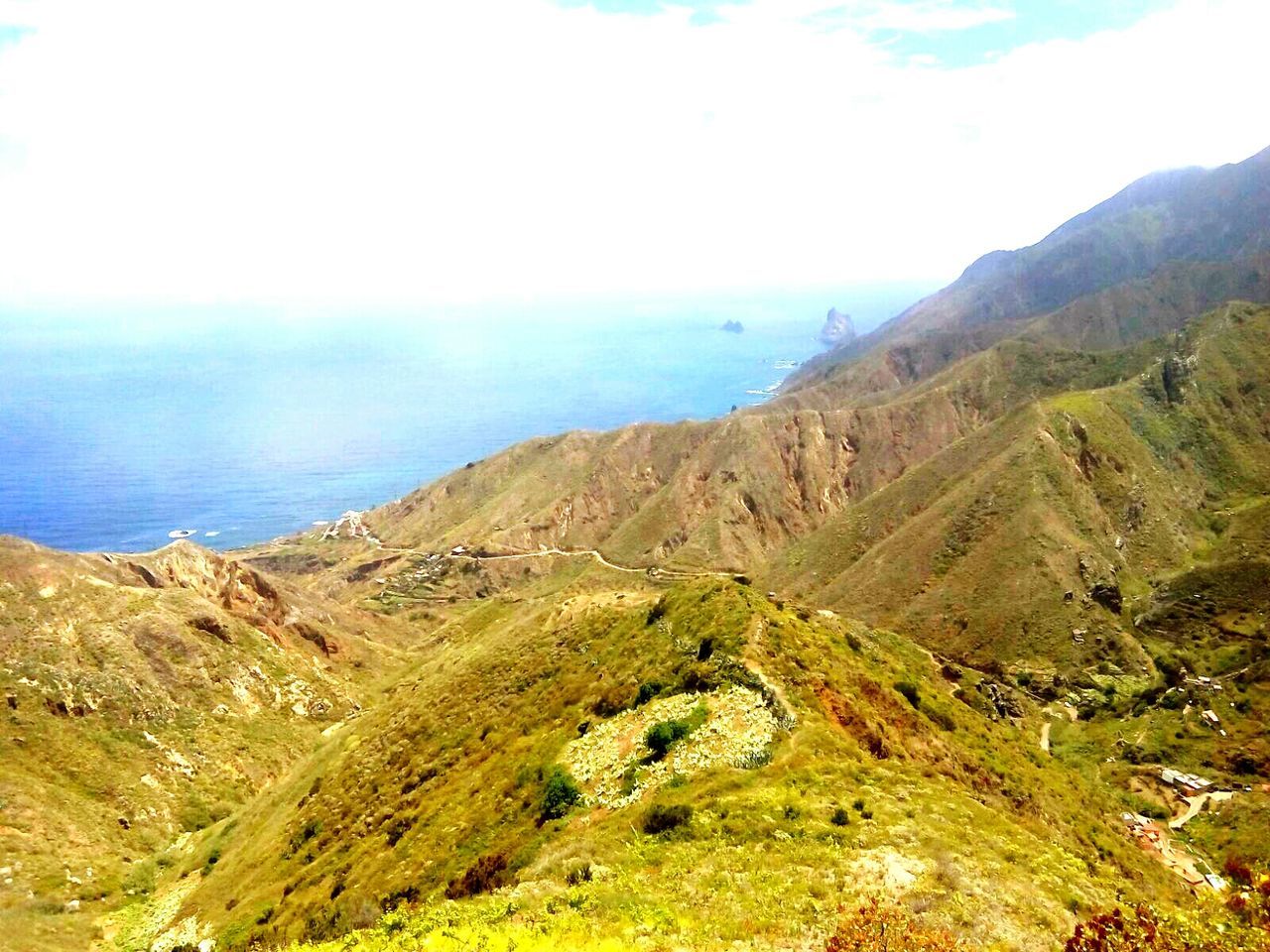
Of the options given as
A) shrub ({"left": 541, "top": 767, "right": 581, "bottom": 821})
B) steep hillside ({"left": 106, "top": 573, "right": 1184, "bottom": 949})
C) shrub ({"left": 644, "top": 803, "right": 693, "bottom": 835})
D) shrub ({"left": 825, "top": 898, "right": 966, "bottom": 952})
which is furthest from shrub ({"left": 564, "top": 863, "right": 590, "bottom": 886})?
shrub ({"left": 825, "top": 898, "right": 966, "bottom": 952})

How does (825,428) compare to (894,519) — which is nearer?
(894,519)

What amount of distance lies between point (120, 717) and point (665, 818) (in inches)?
1833

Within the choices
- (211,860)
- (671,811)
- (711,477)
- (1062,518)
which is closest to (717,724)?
(671,811)

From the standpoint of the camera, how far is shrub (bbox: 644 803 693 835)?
19672mm

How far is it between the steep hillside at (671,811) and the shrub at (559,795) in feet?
0.25

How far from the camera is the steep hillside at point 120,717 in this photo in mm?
A: 37250

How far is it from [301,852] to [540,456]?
146848mm

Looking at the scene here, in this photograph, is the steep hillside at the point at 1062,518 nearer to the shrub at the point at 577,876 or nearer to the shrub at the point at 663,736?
the shrub at the point at 663,736

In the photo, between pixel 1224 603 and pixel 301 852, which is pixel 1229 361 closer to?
pixel 1224 603

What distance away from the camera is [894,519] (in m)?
116

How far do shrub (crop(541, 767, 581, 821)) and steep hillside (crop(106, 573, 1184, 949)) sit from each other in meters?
0.08

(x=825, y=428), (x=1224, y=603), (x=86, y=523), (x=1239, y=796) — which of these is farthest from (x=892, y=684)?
(x=86, y=523)

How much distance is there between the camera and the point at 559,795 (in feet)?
77.0

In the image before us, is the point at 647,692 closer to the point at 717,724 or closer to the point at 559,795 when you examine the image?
the point at 717,724
